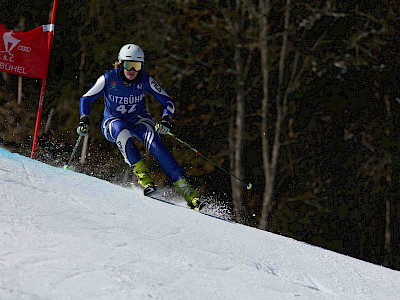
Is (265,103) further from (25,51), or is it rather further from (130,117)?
(130,117)

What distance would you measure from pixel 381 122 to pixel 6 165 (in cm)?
1072

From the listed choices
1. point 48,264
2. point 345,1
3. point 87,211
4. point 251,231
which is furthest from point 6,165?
point 345,1

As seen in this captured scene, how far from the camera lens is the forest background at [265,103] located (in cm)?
1316

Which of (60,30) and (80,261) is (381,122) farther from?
(80,261)

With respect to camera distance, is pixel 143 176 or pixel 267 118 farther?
pixel 267 118

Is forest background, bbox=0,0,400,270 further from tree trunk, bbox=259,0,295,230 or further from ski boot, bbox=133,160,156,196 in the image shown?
ski boot, bbox=133,160,156,196

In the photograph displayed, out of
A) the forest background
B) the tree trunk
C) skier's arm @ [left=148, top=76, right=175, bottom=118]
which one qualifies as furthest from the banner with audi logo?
the tree trunk

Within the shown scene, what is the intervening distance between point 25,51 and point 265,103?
7.00m

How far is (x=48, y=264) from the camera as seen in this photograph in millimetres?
2621

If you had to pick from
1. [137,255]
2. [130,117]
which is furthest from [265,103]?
[137,255]

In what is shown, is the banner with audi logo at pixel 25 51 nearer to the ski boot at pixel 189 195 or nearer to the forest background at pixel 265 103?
the ski boot at pixel 189 195

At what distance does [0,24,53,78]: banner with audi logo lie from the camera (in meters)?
7.03

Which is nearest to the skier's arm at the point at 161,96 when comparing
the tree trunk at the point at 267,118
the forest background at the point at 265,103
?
the forest background at the point at 265,103

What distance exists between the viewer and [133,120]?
5805mm
